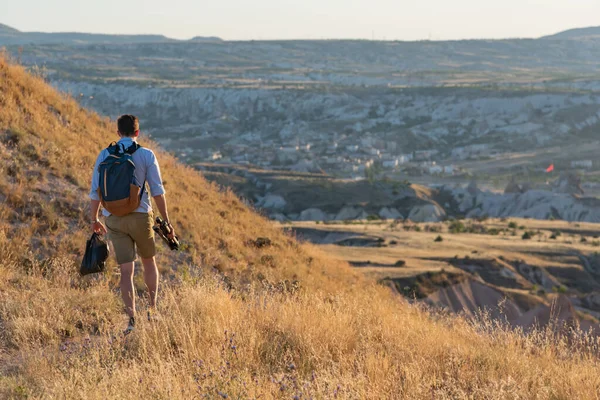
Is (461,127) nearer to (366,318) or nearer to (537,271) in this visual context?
(537,271)

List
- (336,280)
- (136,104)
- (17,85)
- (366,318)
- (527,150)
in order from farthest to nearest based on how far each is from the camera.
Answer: (136,104) < (527,150) < (336,280) < (17,85) < (366,318)

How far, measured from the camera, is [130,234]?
21.5ft

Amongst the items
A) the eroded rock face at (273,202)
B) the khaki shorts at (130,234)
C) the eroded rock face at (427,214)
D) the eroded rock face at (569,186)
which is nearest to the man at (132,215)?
the khaki shorts at (130,234)

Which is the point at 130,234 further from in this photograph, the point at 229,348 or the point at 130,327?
the point at 229,348

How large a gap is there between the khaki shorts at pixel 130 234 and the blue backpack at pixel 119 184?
0.14 meters

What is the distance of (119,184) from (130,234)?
0.55 meters

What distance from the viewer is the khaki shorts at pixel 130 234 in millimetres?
6496

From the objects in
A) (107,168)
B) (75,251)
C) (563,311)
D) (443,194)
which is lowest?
(443,194)

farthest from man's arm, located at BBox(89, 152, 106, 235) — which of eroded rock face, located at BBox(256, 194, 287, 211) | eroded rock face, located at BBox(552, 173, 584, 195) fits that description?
eroded rock face, located at BBox(552, 173, 584, 195)

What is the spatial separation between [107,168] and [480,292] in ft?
82.5

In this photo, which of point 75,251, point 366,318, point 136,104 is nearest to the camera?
point 366,318

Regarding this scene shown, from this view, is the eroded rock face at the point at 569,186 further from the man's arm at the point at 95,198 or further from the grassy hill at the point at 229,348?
the man's arm at the point at 95,198

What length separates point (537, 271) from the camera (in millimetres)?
35656

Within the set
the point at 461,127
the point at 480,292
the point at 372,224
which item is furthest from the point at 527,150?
the point at 480,292
